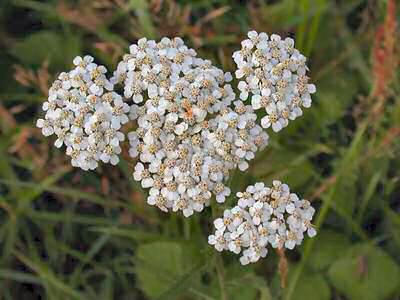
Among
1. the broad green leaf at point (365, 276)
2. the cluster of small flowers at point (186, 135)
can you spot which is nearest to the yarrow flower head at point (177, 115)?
the cluster of small flowers at point (186, 135)

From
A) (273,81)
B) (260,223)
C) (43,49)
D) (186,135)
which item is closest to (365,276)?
(260,223)

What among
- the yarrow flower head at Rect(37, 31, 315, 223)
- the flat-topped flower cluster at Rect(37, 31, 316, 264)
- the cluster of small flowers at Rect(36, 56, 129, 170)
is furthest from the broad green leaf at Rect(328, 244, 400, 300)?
the cluster of small flowers at Rect(36, 56, 129, 170)

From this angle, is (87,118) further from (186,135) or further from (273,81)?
(273,81)

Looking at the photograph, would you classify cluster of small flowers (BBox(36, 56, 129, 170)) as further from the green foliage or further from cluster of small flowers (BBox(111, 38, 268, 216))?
the green foliage

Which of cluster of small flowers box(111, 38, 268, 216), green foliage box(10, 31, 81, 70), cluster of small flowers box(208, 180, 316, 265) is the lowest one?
cluster of small flowers box(208, 180, 316, 265)

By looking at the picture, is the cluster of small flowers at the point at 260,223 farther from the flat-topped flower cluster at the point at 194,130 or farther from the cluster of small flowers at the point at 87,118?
the cluster of small flowers at the point at 87,118

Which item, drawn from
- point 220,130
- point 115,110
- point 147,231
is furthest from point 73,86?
point 147,231
